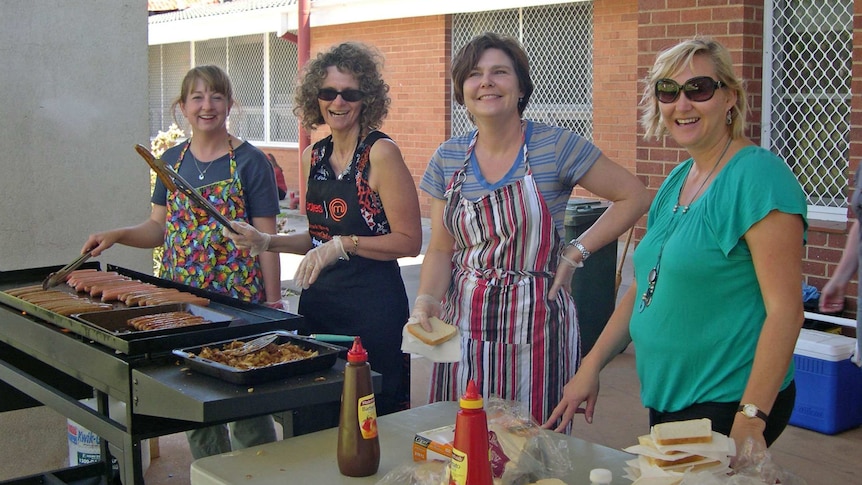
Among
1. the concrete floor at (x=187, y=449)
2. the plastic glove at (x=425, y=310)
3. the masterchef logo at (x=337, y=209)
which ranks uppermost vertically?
the masterchef logo at (x=337, y=209)

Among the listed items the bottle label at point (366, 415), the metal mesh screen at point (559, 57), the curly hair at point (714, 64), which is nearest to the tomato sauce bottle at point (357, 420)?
the bottle label at point (366, 415)

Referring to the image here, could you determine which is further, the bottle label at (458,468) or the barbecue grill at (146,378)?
the barbecue grill at (146,378)

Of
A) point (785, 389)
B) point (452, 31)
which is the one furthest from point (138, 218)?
point (452, 31)

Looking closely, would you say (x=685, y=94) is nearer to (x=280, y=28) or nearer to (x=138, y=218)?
(x=138, y=218)

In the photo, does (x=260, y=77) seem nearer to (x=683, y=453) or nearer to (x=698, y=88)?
(x=698, y=88)

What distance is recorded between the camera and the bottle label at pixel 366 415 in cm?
Result: 232

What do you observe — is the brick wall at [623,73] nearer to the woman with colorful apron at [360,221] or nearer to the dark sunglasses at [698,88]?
the woman with colorful apron at [360,221]

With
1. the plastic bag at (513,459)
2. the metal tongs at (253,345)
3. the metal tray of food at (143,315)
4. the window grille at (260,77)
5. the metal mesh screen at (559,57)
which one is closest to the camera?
the plastic bag at (513,459)

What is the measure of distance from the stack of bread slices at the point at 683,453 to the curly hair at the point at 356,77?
204 cm

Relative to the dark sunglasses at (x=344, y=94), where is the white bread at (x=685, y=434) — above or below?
below

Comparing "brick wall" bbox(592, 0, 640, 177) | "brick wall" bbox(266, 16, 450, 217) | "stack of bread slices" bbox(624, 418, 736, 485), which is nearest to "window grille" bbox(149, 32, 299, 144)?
"brick wall" bbox(266, 16, 450, 217)

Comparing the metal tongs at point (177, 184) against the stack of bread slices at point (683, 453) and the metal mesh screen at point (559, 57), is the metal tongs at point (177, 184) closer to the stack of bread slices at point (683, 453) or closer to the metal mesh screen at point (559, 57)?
the stack of bread slices at point (683, 453)

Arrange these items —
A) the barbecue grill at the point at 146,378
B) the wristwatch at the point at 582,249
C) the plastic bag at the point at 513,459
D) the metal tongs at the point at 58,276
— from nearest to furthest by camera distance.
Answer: the plastic bag at the point at 513,459
the barbecue grill at the point at 146,378
the wristwatch at the point at 582,249
the metal tongs at the point at 58,276

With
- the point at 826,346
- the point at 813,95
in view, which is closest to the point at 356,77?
the point at 826,346
